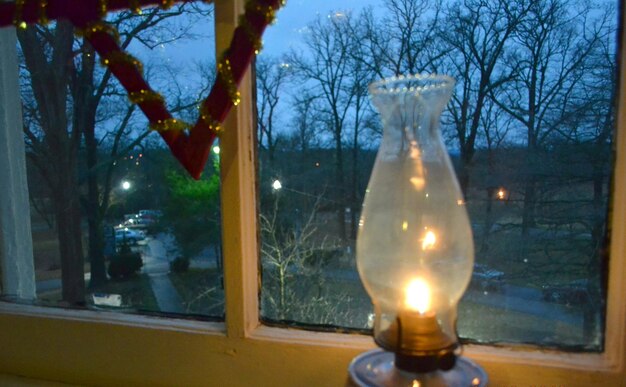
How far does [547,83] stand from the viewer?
0.70 m

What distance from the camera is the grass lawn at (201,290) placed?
0.84 meters

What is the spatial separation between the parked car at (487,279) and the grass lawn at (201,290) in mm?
442

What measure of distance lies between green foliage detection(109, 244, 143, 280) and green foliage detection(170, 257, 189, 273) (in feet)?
0.23

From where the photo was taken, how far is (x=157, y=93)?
2.07ft

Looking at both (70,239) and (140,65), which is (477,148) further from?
(70,239)

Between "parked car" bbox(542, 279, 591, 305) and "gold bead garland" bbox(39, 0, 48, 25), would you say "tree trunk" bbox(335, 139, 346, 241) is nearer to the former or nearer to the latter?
"parked car" bbox(542, 279, 591, 305)

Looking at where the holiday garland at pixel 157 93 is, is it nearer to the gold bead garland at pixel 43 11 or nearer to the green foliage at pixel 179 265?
the gold bead garland at pixel 43 11

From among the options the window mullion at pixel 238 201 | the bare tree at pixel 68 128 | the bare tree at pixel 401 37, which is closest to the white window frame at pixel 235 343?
the window mullion at pixel 238 201

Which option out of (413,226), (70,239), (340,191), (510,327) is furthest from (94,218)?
(510,327)

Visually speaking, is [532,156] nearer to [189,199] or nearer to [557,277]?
[557,277]

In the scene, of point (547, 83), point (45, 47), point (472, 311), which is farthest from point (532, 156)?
point (45, 47)

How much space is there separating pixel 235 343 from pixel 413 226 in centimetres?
39

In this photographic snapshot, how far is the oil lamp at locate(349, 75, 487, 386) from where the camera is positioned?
0.54 metres

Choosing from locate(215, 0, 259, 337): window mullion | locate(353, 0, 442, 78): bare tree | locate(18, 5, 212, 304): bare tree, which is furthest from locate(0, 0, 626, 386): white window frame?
locate(353, 0, 442, 78): bare tree
